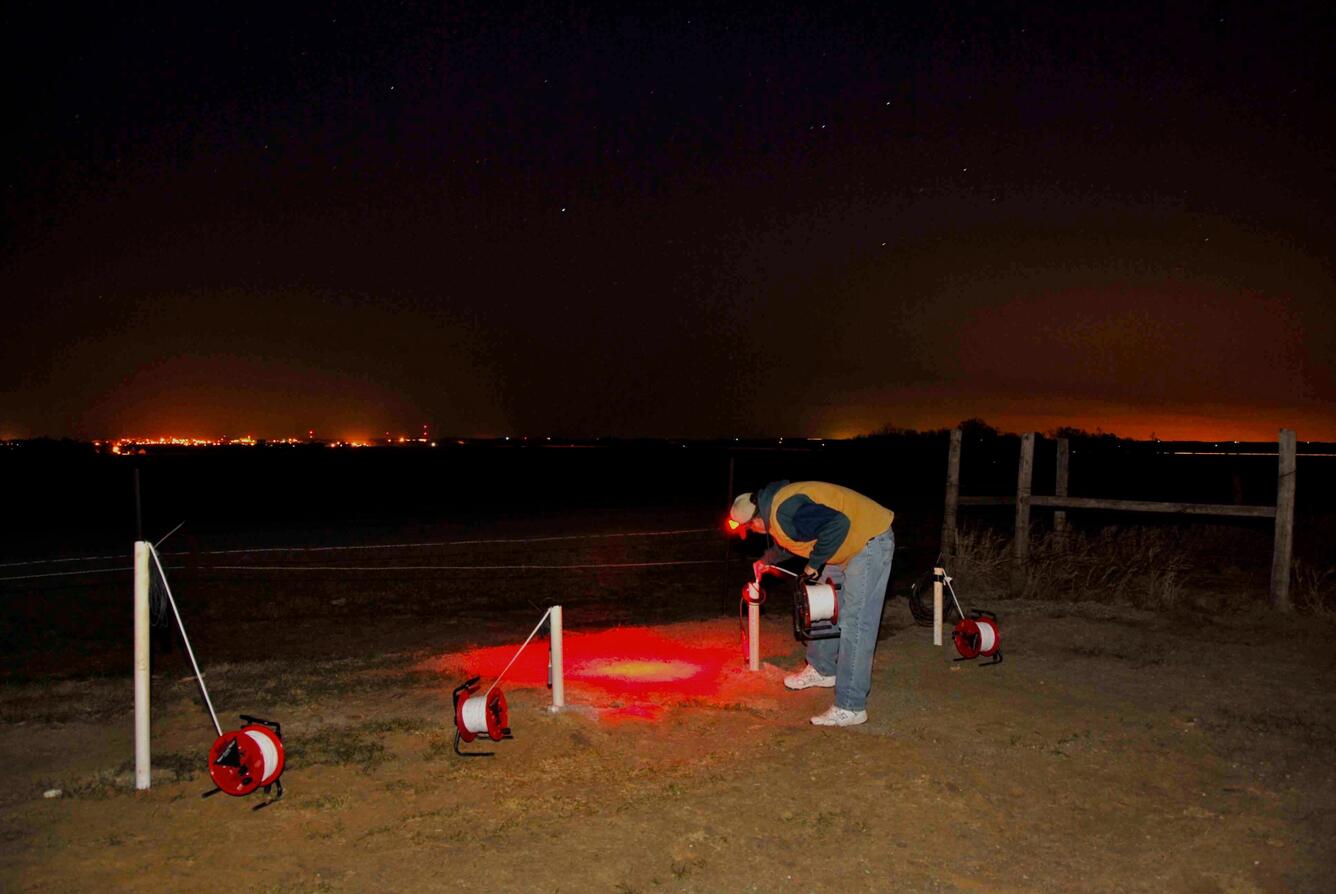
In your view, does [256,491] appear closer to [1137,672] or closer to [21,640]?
[21,640]

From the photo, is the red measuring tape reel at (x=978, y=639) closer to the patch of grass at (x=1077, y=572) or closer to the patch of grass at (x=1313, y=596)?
the patch of grass at (x=1077, y=572)

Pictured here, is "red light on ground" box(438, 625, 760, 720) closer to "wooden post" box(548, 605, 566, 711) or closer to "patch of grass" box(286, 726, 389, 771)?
"wooden post" box(548, 605, 566, 711)

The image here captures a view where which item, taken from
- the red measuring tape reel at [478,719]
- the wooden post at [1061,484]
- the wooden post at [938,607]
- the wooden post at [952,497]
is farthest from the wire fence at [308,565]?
the red measuring tape reel at [478,719]

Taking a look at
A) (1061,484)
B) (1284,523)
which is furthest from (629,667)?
(1061,484)

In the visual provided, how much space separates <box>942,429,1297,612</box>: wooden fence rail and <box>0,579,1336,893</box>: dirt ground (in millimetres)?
3068

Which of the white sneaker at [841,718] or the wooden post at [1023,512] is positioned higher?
the wooden post at [1023,512]

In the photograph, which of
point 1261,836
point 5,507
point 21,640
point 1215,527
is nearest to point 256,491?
point 5,507

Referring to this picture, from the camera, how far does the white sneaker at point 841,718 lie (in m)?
6.80

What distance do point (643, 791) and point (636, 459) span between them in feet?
216

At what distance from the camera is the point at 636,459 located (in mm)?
71312

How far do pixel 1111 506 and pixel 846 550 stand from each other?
6624 mm

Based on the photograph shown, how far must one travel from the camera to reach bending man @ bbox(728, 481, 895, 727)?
21.9 ft

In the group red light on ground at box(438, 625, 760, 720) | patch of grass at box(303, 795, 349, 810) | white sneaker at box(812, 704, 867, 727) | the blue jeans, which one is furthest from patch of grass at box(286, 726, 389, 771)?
the blue jeans

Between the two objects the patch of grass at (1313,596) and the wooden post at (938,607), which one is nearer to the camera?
the wooden post at (938,607)
